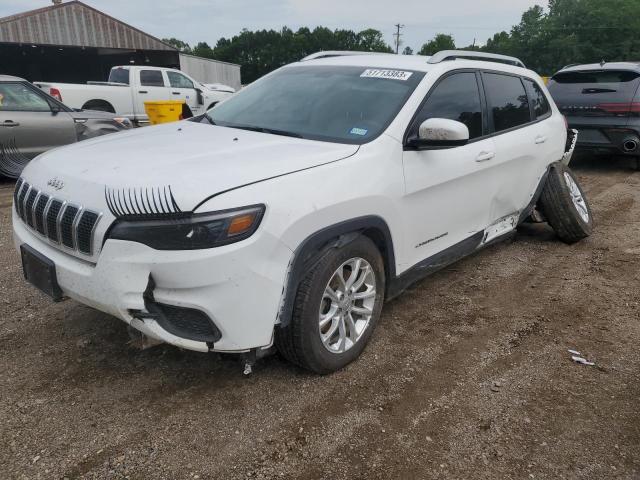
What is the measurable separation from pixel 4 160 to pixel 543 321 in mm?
7627

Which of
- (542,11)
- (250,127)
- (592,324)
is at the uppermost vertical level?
(542,11)

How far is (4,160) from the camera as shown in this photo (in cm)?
776

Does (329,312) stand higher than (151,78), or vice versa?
(151,78)

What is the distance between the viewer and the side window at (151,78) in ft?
48.0

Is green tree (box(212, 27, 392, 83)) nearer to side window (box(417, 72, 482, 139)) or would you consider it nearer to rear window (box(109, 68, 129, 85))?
rear window (box(109, 68, 129, 85))

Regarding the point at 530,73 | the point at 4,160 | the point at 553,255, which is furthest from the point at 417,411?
the point at 4,160

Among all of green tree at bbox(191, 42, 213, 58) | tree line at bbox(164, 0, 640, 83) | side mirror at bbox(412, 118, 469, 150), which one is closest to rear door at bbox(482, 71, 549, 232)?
side mirror at bbox(412, 118, 469, 150)

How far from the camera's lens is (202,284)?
89.9 inches

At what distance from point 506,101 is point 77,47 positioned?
92.6 ft

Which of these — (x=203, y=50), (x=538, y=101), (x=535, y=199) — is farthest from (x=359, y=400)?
(x=203, y=50)

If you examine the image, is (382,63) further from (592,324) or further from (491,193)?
(592,324)

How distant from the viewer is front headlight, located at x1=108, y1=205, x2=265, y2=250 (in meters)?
2.25

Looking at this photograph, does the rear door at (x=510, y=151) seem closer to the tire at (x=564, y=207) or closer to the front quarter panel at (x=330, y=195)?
the tire at (x=564, y=207)

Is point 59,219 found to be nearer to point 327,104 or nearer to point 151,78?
point 327,104
